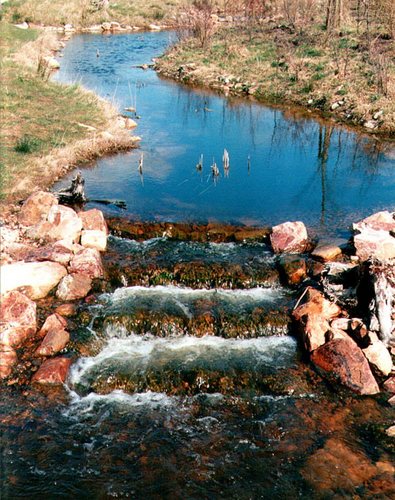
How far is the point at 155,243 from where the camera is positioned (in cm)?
1274

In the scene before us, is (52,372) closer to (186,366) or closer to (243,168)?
(186,366)

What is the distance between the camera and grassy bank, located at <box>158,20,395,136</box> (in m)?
22.6

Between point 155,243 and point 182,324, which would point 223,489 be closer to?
point 182,324

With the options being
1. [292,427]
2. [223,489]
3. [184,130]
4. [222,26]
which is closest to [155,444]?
[223,489]

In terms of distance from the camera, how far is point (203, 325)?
1015 cm

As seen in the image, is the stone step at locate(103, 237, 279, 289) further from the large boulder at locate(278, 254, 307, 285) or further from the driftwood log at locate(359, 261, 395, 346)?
the driftwood log at locate(359, 261, 395, 346)

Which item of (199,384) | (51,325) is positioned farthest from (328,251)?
(51,325)

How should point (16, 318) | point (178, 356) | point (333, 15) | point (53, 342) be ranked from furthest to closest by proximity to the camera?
point (333, 15) → point (16, 318) → point (178, 356) → point (53, 342)

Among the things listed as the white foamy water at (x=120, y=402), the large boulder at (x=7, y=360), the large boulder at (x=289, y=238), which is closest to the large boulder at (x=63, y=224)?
the large boulder at (x=7, y=360)

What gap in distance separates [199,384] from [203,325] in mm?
A: 1549

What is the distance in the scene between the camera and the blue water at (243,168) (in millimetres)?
14453

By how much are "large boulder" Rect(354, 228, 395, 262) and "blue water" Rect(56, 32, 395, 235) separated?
130cm

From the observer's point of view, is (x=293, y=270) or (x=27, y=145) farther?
(x=27, y=145)

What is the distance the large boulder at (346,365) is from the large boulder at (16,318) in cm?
538
